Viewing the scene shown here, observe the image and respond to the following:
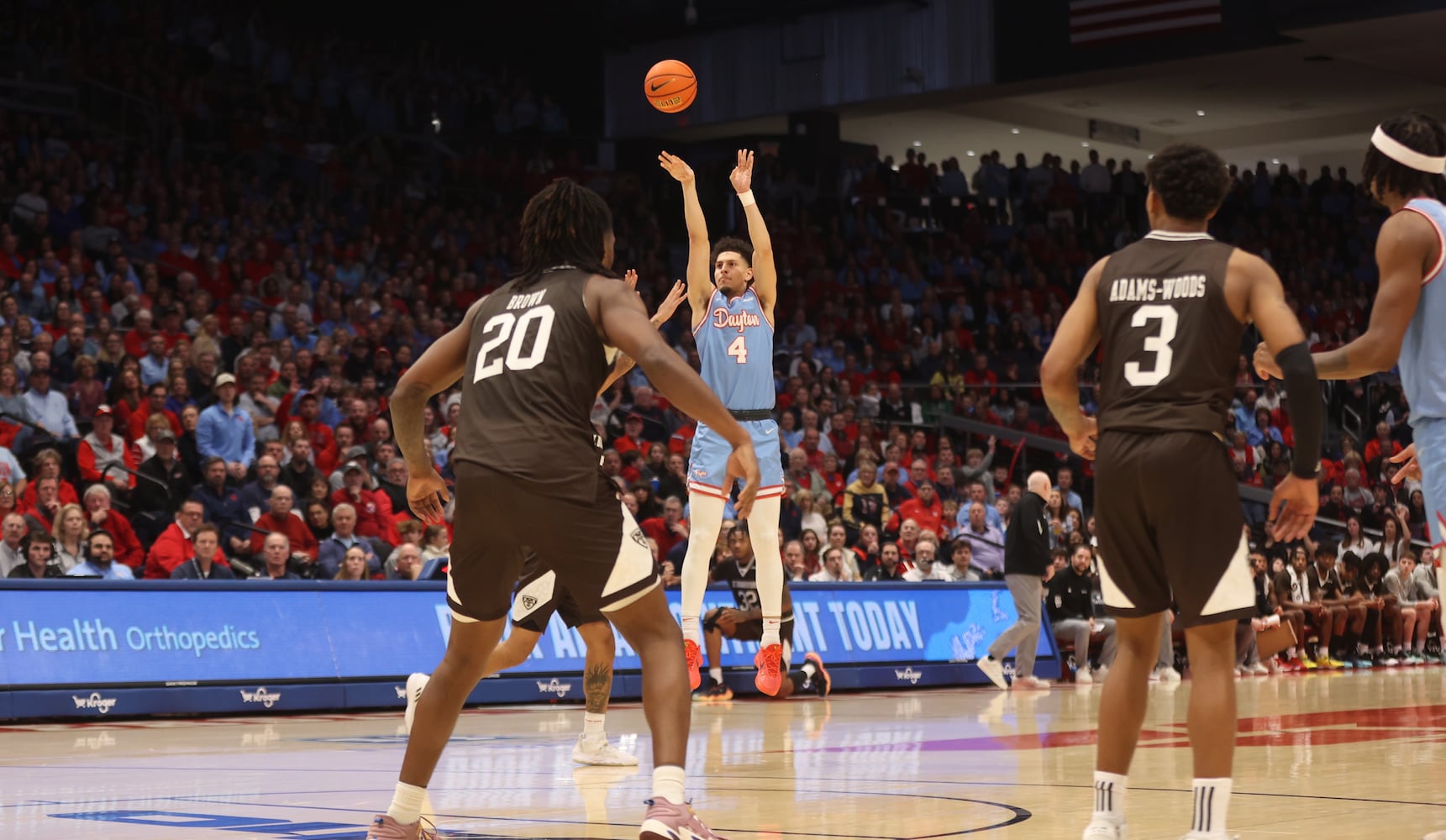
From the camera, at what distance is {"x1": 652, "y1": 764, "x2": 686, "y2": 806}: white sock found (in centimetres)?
491

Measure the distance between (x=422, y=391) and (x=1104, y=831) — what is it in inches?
98.6

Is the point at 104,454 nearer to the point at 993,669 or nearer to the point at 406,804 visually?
the point at 993,669

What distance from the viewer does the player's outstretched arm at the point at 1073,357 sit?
16.7ft

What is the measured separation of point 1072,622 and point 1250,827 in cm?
1294

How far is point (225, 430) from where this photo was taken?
16172 mm

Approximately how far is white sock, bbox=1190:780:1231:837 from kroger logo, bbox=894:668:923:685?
11666 millimetres

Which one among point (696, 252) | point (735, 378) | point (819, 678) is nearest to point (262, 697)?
point (819, 678)

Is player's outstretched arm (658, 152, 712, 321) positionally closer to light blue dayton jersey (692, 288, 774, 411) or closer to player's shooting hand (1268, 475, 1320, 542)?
light blue dayton jersey (692, 288, 774, 411)

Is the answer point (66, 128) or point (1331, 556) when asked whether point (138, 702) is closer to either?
point (66, 128)

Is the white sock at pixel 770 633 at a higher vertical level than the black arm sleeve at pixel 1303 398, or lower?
lower

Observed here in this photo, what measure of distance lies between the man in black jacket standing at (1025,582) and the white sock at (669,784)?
38.1ft

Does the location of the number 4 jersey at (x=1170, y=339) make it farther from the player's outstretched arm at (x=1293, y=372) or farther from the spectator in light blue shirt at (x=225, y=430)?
the spectator in light blue shirt at (x=225, y=430)

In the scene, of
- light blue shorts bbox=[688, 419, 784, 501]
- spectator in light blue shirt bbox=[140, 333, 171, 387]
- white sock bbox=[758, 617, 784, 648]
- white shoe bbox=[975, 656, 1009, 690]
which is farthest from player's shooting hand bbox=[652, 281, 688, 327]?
spectator in light blue shirt bbox=[140, 333, 171, 387]

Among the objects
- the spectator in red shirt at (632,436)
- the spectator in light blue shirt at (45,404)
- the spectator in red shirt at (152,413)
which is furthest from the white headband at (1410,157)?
the spectator in red shirt at (632,436)
